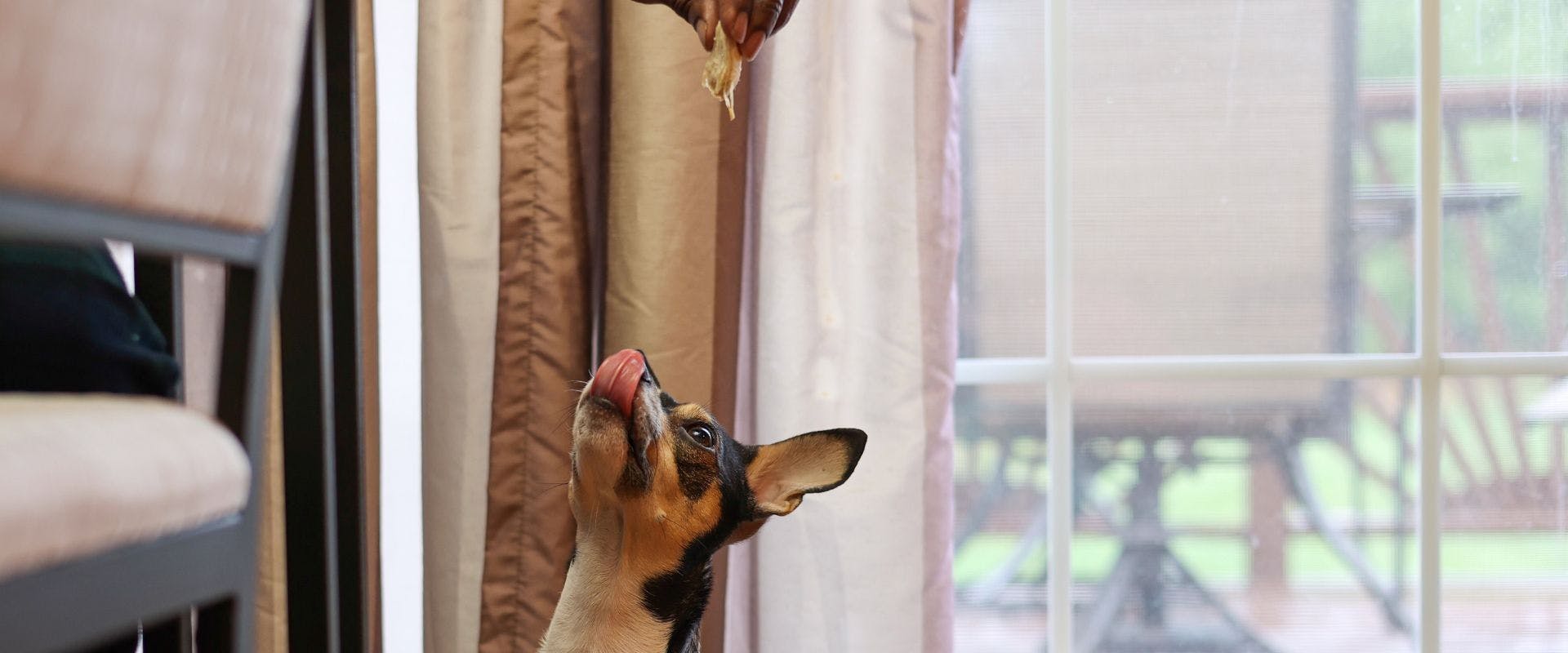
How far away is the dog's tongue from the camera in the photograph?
723mm

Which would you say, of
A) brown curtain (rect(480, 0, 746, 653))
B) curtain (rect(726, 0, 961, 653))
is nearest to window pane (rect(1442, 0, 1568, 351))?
curtain (rect(726, 0, 961, 653))

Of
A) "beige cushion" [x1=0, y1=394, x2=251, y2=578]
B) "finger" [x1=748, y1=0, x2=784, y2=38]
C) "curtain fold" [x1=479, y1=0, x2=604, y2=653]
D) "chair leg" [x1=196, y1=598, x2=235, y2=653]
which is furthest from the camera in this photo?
"curtain fold" [x1=479, y1=0, x2=604, y2=653]

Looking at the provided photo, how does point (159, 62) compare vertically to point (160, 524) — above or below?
above

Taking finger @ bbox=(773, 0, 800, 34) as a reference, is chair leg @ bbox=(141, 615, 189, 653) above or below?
below

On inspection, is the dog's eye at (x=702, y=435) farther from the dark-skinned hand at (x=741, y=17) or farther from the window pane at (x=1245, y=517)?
the window pane at (x=1245, y=517)

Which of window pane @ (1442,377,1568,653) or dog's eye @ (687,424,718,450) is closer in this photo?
dog's eye @ (687,424,718,450)

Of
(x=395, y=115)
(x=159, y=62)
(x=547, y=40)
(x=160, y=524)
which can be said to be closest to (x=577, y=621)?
(x=160, y=524)

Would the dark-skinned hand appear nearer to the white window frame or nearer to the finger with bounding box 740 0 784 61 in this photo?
the finger with bounding box 740 0 784 61

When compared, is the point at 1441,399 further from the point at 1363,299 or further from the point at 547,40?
the point at 547,40

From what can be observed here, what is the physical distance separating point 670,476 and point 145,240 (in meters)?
0.40

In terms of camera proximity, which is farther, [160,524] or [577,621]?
[577,621]

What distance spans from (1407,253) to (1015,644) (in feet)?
2.46

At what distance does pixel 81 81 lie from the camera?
38 cm

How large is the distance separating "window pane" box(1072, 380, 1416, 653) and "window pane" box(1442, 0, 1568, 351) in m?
0.17
